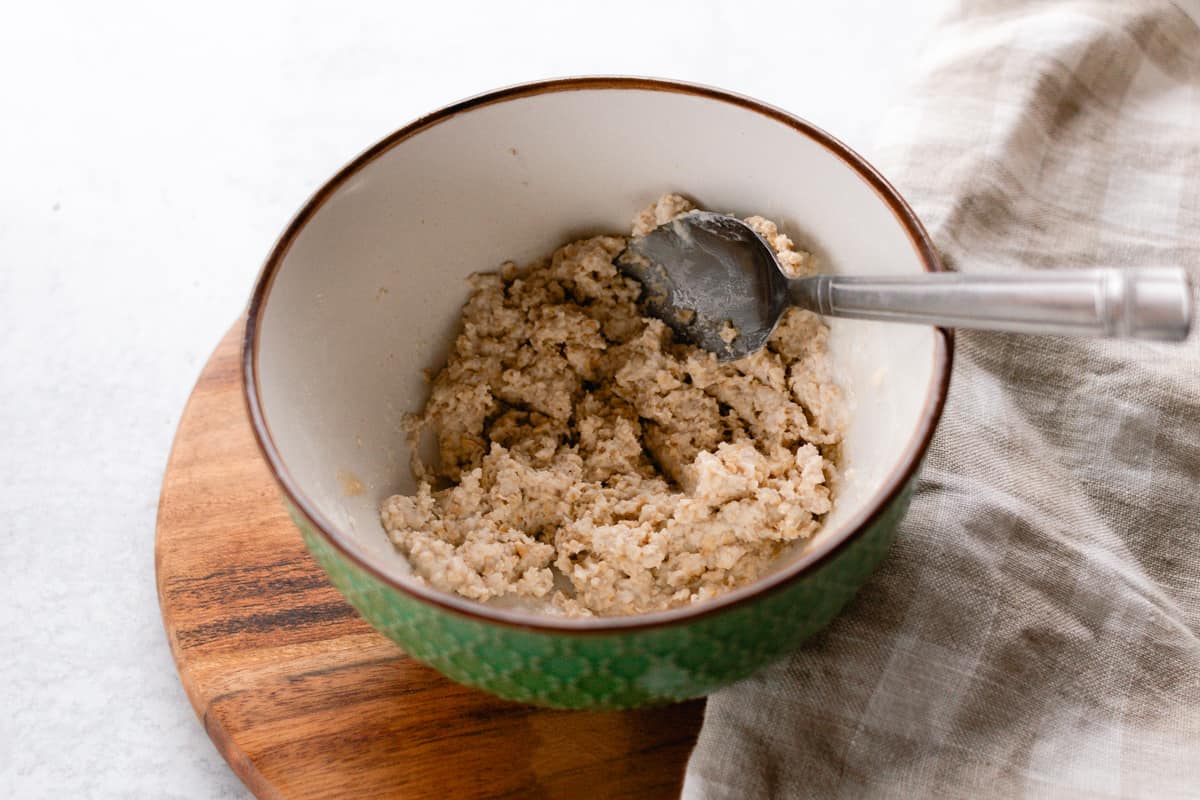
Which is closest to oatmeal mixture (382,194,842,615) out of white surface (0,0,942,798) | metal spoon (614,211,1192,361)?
metal spoon (614,211,1192,361)

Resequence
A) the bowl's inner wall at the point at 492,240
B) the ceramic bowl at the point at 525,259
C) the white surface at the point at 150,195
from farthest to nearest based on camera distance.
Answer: the white surface at the point at 150,195, the bowl's inner wall at the point at 492,240, the ceramic bowl at the point at 525,259

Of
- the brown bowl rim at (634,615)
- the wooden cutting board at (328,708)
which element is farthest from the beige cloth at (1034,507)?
the brown bowl rim at (634,615)

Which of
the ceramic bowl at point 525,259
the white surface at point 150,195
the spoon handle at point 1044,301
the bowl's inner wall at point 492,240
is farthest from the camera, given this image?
the white surface at point 150,195

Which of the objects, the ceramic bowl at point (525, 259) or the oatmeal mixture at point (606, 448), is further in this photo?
the oatmeal mixture at point (606, 448)

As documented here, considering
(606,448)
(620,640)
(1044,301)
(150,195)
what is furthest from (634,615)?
(150,195)

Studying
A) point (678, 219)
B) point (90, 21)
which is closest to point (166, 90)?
point (90, 21)

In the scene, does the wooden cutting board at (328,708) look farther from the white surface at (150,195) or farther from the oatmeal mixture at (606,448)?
the white surface at (150,195)

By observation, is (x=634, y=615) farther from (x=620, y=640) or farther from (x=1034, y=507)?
(x=1034, y=507)
